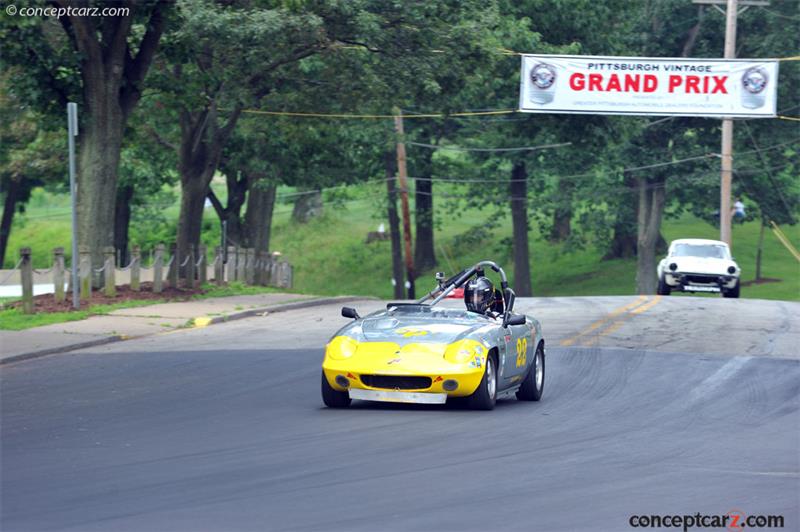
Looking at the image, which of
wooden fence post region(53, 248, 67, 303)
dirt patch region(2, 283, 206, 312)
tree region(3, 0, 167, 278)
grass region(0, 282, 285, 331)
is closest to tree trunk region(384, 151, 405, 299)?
dirt patch region(2, 283, 206, 312)

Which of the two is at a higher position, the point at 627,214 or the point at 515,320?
the point at 627,214

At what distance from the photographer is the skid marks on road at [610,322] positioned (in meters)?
19.6

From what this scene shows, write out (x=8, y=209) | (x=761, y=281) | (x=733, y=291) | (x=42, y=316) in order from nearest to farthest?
(x=42, y=316) < (x=733, y=291) < (x=8, y=209) < (x=761, y=281)

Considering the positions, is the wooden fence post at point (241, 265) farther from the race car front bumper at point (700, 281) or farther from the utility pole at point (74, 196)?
the race car front bumper at point (700, 281)

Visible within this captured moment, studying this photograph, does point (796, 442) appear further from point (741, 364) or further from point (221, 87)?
point (221, 87)

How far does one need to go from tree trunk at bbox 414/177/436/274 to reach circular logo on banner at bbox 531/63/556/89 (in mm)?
23545

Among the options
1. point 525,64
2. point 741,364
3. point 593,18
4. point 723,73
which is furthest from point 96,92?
Result: point 593,18

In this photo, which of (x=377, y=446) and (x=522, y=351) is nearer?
(x=377, y=446)

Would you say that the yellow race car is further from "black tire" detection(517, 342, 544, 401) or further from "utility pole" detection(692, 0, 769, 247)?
"utility pole" detection(692, 0, 769, 247)

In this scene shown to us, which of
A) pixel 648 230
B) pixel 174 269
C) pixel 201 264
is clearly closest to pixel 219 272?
pixel 201 264

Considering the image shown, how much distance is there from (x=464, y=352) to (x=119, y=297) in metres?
14.6

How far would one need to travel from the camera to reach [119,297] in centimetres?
2545

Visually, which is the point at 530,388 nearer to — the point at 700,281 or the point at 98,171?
the point at 98,171

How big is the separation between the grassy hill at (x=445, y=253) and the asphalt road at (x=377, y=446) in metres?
37.9
